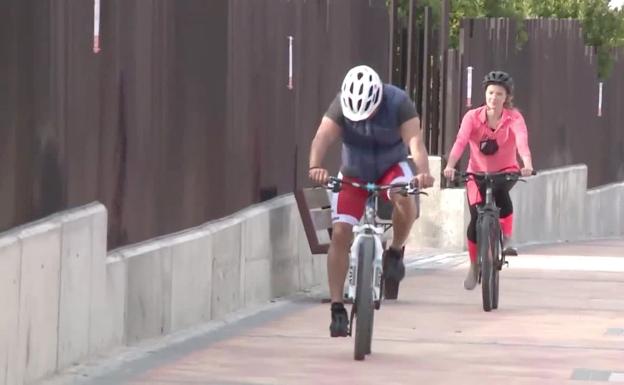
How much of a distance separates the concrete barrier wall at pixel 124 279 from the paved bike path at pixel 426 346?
0.22m

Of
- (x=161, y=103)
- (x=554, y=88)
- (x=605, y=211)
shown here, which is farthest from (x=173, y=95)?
(x=605, y=211)

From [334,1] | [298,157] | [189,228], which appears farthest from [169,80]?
[334,1]

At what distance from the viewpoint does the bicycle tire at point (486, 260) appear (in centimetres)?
1431

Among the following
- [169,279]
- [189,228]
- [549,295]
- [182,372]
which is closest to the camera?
[182,372]

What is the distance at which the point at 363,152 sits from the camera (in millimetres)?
11938

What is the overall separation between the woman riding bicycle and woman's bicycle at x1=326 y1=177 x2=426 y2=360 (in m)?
3.51

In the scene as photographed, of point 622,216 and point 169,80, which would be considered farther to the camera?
point 622,216

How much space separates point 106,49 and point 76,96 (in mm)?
687

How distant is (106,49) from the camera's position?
11.2 m

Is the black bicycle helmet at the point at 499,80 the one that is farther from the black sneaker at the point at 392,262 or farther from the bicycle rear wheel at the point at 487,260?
the black sneaker at the point at 392,262

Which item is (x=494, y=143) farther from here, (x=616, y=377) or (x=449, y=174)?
(x=616, y=377)

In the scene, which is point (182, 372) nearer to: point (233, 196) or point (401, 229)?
point (401, 229)

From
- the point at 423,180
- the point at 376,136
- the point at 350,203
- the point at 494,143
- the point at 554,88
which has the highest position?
the point at 554,88

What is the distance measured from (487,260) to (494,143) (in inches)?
42.1
